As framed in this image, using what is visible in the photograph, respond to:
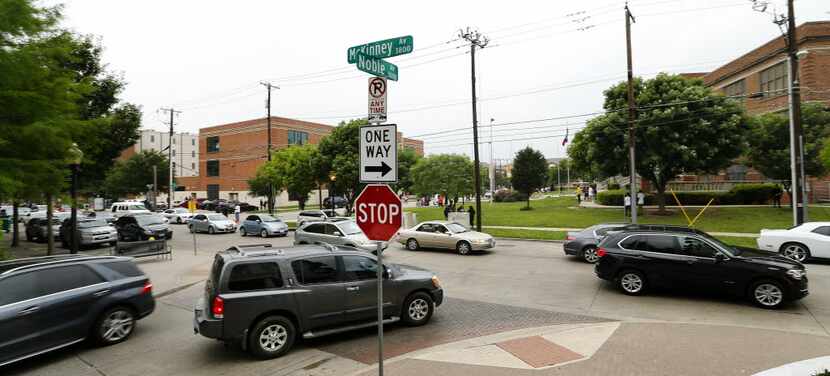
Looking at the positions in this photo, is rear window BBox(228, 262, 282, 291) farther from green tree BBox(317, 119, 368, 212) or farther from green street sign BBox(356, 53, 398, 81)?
green tree BBox(317, 119, 368, 212)

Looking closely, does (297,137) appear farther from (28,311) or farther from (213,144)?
(28,311)

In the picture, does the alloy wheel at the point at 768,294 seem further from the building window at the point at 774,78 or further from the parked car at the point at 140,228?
the building window at the point at 774,78

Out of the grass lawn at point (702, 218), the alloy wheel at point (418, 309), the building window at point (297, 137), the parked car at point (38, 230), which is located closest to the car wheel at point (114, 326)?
the alloy wheel at point (418, 309)

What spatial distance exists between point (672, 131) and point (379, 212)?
2554 centimetres

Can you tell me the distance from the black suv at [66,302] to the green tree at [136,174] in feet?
212

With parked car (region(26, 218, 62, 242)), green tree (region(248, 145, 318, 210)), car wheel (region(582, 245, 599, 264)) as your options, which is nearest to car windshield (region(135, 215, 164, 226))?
parked car (region(26, 218, 62, 242))

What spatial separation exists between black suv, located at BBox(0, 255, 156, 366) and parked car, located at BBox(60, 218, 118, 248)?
662 inches

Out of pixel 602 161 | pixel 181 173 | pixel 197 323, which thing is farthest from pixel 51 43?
pixel 181 173

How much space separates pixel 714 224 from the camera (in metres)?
23.2

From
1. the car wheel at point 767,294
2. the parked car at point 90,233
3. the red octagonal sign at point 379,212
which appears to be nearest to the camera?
the red octagonal sign at point 379,212

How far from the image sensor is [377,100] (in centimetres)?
499

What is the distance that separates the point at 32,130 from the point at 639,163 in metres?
27.8

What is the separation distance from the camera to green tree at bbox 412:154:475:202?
1379 inches

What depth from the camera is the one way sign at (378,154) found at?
4730 mm
